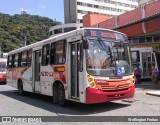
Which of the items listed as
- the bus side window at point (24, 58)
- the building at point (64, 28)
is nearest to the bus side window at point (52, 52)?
the bus side window at point (24, 58)

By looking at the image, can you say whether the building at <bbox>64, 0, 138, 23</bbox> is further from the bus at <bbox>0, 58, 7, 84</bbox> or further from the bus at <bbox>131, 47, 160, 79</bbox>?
the bus at <bbox>131, 47, 160, 79</bbox>

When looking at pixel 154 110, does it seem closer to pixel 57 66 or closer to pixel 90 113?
pixel 90 113

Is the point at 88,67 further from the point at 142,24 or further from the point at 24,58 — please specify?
the point at 142,24

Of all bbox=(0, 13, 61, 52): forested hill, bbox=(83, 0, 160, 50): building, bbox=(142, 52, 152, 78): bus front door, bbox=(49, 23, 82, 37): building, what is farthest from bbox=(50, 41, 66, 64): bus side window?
bbox=(49, 23, 82, 37): building

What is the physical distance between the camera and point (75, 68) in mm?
10359

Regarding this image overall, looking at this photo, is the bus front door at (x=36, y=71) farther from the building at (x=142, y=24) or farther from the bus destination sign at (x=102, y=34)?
the building at (x=142, y=24)

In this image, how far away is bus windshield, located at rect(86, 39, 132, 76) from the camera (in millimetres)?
9617

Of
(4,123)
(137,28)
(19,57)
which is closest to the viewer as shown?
(4,123)

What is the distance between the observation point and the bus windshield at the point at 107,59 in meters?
9.62

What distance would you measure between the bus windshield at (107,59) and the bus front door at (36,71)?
479cm

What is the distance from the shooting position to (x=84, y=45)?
31.1 feet

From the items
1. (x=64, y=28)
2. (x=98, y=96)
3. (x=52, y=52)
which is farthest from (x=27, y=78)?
(x=64, y=28)

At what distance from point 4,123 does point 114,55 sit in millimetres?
4537

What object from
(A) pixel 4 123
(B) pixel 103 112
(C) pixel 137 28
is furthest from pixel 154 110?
(C) pixel 137 28
